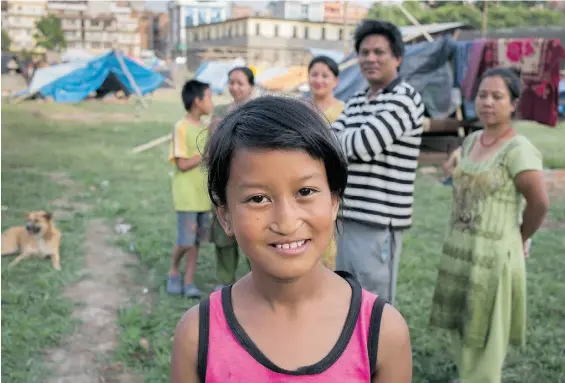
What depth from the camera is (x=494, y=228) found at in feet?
7.91

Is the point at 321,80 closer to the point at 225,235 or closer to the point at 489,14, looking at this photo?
the point at 225,235

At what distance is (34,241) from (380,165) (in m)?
3.45

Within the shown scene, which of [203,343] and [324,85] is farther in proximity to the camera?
[324,85]

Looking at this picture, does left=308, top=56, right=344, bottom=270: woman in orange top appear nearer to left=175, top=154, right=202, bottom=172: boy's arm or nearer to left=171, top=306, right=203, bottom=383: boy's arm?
left=175, top=154, right=202, bottom=172: boy's arm

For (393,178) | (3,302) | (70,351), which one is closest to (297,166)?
(393,178)

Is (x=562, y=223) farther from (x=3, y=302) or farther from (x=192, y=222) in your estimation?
(x=3, y=302)

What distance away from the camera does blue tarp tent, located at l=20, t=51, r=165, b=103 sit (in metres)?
15.9

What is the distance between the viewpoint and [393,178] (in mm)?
2396

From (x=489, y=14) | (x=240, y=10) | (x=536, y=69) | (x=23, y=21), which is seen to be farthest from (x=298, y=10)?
(x=536, y=69)

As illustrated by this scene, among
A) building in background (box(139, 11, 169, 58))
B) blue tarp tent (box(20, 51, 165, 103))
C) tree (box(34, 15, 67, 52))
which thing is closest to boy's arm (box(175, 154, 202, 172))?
blue tarp tent (box(20, 51, 165, 103))

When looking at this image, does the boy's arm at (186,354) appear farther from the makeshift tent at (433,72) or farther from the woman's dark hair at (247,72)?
the makeshift tent at (433,72)

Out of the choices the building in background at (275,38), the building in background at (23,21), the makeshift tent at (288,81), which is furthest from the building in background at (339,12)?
the makeshift tent at (288,81)

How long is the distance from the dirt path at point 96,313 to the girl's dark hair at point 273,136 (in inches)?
83.8

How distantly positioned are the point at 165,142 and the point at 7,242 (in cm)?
713
